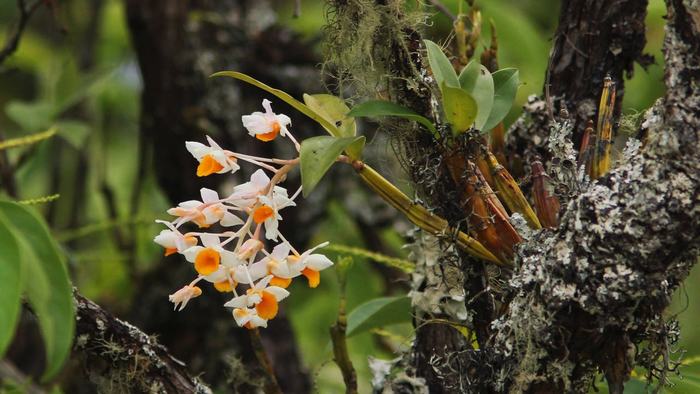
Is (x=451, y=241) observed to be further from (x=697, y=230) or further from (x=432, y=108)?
(x=697, y=230)

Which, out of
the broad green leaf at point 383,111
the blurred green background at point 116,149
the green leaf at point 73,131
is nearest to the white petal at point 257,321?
the broad green leaf at point 383,111

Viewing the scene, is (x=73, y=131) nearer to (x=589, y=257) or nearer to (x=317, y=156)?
(x=317, y=156)

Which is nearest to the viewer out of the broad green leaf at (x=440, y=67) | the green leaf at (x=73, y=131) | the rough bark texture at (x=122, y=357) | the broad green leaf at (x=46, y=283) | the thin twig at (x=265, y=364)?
the broad green leaf at (x=46, y=283)

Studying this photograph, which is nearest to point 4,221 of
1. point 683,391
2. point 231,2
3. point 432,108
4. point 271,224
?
point 271,224

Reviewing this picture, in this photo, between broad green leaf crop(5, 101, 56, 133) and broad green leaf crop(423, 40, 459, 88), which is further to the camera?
broad green leaf crop(5, 101, 56, 133)

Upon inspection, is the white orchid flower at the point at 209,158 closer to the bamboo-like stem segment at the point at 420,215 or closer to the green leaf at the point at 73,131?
the bamboo-like stem segment at the point at 420,215

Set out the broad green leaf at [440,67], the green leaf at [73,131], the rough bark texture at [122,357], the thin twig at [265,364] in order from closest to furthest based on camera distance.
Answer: the broad green leaf at [440,67]
the rough bark texture at [122,357]
the thin twig at [265,364]
the green leaf at [73,131]

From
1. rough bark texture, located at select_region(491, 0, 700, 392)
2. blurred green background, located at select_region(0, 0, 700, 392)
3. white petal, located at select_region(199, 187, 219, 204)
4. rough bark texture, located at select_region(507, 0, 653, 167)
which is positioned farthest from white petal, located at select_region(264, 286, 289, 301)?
blurred green background, located at select_region(0, 0, 700, 392)

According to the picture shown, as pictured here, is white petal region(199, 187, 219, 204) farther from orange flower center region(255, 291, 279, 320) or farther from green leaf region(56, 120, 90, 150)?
green leaf region(56, 120, 90, 150)
